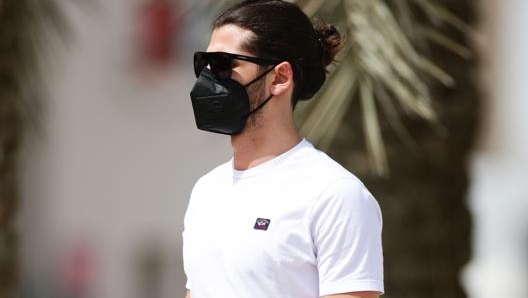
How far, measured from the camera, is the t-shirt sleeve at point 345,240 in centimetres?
254

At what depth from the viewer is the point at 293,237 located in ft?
8.46

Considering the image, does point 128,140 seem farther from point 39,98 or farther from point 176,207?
point 39,98

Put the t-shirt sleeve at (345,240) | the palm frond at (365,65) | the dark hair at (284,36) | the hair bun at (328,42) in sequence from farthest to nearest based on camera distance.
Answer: the palm frond at (365,65) < the hair bun at (328,42) < the dark hair at (284,36) < the t-shirt sleeve at (345,240)

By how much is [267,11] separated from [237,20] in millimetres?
67

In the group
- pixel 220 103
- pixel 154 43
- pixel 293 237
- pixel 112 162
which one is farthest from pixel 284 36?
pixel 112 162

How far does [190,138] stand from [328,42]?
15262mm

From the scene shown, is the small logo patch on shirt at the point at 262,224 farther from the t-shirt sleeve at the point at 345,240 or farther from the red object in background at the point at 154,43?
the red object in background at the point at 154,43

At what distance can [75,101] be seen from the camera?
62.0ft

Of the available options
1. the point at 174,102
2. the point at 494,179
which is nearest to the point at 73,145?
the point at 174,102

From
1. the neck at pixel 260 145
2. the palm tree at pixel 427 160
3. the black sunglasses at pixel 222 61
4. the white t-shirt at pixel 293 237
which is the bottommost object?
the palm tree at pixel 427 160

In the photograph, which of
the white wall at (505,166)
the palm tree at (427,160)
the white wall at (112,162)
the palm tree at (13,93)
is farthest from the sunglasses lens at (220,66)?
the white wall at (112,162)

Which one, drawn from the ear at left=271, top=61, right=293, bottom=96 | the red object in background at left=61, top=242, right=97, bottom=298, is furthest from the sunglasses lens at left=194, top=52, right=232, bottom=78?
the red object in background at left=61, top=242, right=97, bottom=298

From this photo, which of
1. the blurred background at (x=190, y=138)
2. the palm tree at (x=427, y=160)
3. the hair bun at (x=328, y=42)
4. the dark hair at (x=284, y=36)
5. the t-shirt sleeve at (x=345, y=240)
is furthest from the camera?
the palm tree at (x=427, y=160)

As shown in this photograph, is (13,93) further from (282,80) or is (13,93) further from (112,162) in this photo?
(112,162)
